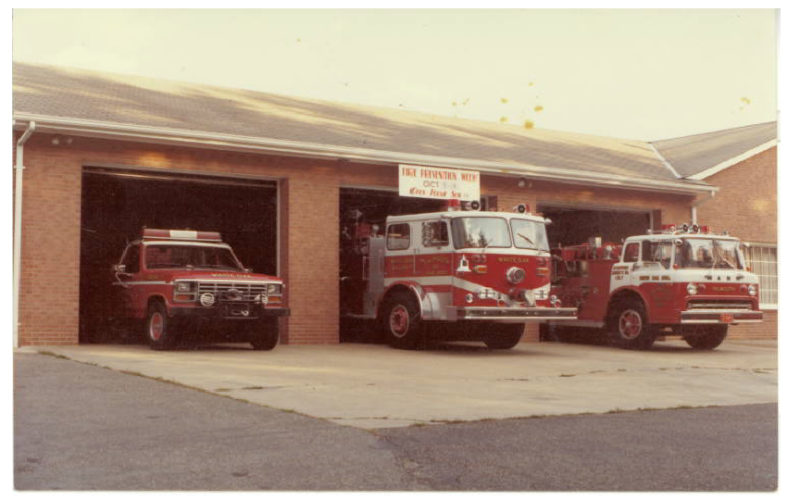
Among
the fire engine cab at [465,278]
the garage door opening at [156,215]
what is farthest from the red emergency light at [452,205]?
the garage door opening at [156,215]

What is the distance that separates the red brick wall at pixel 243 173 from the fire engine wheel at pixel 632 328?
7.39 feet

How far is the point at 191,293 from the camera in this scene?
48.0 feet

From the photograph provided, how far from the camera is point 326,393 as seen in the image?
33.6ft

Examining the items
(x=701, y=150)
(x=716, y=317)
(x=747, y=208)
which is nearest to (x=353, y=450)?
(x=716, y=317)

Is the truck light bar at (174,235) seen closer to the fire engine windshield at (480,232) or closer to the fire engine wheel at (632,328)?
the fire engine windshield at (480,232)

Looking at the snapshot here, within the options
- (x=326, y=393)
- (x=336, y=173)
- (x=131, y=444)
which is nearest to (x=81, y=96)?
(x=336, y=173)

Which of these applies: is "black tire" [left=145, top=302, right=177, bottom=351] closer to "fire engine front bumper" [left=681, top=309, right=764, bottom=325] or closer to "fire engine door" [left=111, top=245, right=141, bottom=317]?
"fire engine door" [left=111, top=245, right=141, bottom=317]

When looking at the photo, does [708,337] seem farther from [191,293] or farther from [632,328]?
[191,293]

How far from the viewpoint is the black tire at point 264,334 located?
50.3ft

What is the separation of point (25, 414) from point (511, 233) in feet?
31.7

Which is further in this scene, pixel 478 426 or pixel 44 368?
pixel 44 368

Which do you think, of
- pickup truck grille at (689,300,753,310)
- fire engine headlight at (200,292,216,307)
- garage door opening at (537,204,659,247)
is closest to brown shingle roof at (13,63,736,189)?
garage door opening at (537,204,659,247)

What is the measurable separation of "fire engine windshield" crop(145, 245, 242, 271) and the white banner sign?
10.3 feet
